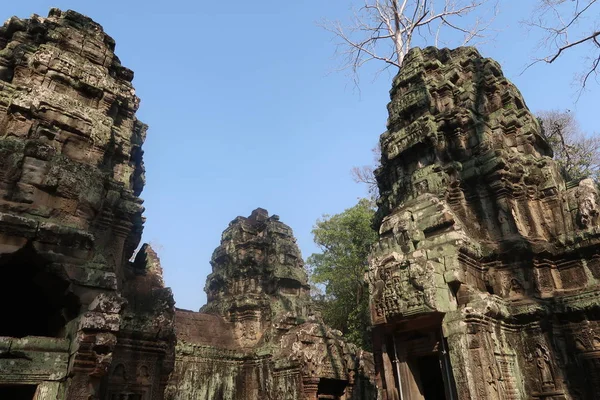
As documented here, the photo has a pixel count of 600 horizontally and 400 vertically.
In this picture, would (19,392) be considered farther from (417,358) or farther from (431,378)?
(431,378)

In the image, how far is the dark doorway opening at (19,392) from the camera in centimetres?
489

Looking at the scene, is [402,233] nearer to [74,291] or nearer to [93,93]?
[74,291]

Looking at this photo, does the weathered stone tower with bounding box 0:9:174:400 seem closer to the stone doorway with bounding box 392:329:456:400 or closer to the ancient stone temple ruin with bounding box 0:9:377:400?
the ancient stone temple ruin with bounding box 0:9:377:400

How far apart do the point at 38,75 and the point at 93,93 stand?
3.31ft

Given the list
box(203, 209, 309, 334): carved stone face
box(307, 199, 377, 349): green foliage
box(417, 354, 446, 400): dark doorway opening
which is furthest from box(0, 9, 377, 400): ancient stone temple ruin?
box(307, 199, 377, 349): green foliage

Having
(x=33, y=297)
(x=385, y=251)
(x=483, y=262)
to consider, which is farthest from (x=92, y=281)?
(x=483, y=262)

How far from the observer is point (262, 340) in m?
15.5

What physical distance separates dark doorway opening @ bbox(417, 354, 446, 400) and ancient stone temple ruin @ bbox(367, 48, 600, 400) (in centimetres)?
3

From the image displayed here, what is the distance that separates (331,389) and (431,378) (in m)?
4.59

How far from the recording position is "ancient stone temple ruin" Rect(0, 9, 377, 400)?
17.2 feet

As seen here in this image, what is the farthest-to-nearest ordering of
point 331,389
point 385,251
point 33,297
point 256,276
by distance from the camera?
point 256,276
point 331,389
point 385,251
point 33,297

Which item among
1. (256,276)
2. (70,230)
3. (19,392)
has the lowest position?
(19,392)

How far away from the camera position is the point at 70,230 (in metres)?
5.89

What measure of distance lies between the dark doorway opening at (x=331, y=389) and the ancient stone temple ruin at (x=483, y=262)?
4.05m
